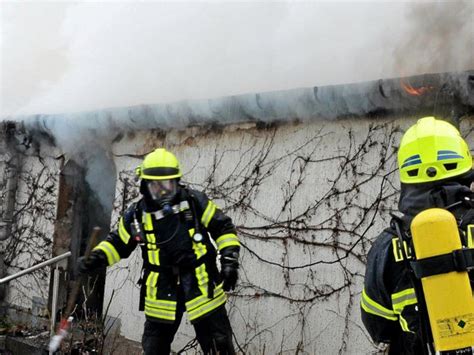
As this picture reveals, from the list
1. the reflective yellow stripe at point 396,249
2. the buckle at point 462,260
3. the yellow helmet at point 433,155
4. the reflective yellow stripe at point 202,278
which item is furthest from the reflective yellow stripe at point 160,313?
the buckle at point 462,260

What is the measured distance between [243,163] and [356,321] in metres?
1.88

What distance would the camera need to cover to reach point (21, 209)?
29.1 feet

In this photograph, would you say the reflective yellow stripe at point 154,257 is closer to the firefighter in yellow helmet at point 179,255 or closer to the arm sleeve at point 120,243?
the firefighter in yellow helmet at point 179,255

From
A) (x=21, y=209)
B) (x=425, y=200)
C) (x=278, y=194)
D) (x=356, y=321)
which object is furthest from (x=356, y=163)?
(x=21, y=209)

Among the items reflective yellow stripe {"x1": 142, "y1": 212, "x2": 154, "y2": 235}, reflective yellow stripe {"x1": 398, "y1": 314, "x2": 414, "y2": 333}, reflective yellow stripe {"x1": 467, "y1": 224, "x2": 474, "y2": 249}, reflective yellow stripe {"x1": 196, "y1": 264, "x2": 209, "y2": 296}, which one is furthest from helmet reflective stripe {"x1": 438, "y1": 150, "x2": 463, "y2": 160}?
reflective yellow stripe {"x1": 142, "y1": 212, "x2": 154, "y2": 235}

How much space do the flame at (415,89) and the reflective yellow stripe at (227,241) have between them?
165 centimetres

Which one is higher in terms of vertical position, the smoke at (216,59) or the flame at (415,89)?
the smoke at (216,59)

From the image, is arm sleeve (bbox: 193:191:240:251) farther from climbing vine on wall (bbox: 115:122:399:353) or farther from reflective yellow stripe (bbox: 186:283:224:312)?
climbing vine on wall (bbox: 115:122:399:353)

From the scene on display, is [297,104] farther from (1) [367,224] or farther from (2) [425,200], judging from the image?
(2) [425,200]

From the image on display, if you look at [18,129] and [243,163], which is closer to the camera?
[243,163]

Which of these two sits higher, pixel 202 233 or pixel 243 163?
pixel 243 163

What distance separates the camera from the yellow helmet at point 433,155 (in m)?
2.38

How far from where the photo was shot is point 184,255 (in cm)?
454

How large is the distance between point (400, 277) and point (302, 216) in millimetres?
2643
